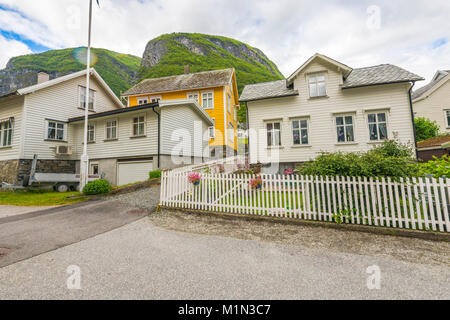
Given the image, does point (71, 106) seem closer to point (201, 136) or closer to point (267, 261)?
point (201, 136)

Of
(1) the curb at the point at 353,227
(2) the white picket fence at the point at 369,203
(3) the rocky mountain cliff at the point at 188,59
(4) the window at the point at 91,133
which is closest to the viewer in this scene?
(1) the curb at the point at 353,227

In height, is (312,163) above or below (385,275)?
above

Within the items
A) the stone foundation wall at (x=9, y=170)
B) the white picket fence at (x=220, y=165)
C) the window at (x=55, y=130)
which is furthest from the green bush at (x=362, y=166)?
the window at (x=55, y=130)

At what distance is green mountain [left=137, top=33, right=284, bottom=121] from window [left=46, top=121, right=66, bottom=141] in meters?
34.4

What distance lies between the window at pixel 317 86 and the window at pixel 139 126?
11.8 meters

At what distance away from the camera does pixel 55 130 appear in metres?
14.5

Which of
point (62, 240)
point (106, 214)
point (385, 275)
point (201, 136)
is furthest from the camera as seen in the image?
point (201, 136)

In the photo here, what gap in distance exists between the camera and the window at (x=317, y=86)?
12923 mm

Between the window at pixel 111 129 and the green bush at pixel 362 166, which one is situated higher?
the window at pixel 111 129

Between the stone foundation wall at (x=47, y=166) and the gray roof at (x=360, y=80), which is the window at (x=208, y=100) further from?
the stone foundation wall at (x=47, y=166)

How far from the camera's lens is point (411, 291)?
97.0 inches

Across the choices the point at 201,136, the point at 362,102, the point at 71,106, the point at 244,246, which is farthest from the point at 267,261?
the point at 71,106
